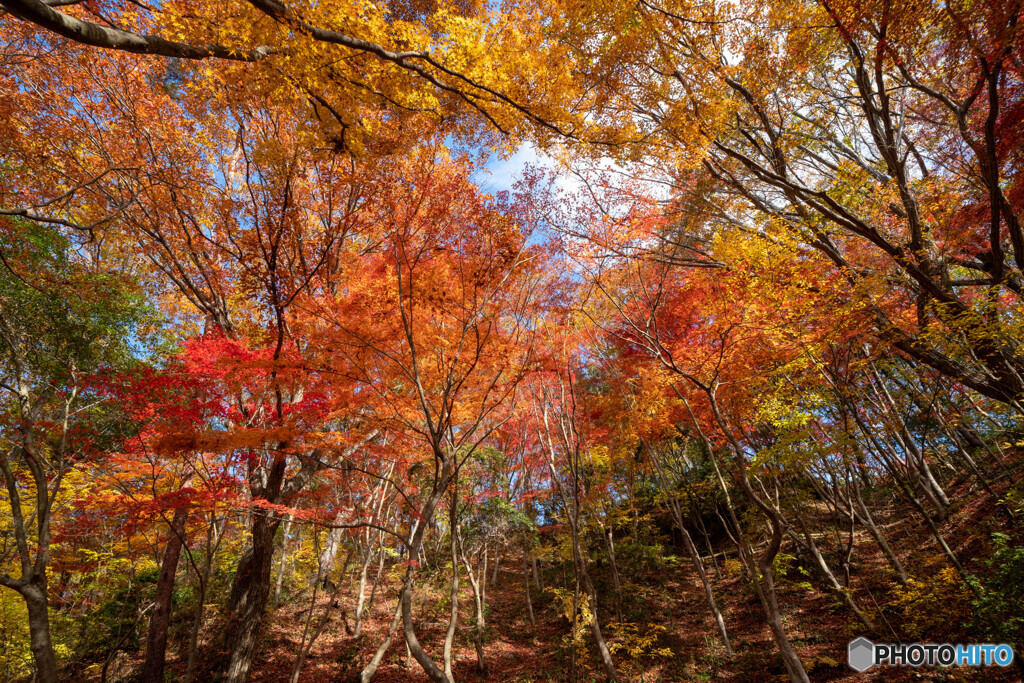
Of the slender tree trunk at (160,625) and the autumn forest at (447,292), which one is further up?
the autumn forest at (447,292)

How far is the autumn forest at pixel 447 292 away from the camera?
512 centimetres

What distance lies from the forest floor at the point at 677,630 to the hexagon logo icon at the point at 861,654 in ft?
0.67

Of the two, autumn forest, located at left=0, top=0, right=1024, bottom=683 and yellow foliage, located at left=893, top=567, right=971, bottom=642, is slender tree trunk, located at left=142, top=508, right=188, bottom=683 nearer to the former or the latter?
autumn forest, located at left=0, top=0, right=1024, bottom=683

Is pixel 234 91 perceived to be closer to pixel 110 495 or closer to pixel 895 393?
pixel 110 495

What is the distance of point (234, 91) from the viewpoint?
21.2ft

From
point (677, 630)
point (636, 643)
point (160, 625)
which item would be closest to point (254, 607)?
point (160, 625)

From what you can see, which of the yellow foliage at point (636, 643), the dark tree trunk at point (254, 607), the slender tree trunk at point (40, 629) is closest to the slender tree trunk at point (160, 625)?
the dark tree trunk at point (254, 607)

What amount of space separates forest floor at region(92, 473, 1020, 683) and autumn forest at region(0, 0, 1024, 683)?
0.11 metres

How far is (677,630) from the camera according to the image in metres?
9.94

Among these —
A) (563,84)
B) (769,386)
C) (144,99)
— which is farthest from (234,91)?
(769,386)

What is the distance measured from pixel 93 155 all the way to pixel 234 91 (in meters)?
3.79

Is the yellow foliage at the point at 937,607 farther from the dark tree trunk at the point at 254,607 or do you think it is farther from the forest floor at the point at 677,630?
the dark tree trunk at the point at 254,607

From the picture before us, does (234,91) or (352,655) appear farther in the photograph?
(352,655)

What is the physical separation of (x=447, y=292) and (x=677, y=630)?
10239 mm
